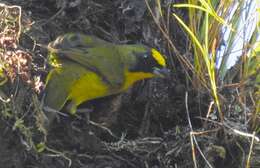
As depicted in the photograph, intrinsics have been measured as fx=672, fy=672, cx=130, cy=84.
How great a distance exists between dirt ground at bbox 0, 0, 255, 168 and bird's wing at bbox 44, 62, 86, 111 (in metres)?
0.05

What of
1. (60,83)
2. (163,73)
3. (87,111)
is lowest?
(87,111)

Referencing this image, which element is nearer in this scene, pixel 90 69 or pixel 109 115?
pixel 109 115

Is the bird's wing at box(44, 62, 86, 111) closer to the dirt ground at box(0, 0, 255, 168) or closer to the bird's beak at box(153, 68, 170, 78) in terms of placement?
the dirt ground at box(0, 0, 255, 168)

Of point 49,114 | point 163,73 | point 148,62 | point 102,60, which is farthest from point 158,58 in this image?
point 49,114

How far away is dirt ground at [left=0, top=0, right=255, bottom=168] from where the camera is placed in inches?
112

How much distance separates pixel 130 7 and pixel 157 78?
0.38m

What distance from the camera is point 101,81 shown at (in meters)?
3.33

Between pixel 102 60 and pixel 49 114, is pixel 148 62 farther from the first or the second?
pixel 49 114

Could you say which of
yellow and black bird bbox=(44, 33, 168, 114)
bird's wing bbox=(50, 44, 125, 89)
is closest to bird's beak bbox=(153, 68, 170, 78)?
yellow and black bird bbox=(44, 33, 168, 114)

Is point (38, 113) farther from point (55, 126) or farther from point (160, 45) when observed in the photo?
point (160, 45)

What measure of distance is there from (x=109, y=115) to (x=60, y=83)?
28cm

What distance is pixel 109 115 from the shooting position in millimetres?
3166

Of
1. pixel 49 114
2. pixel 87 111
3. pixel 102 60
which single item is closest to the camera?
pixel 49 114

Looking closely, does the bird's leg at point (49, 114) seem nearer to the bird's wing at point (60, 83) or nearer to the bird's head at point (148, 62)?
the bird's wing at point (60, 83)
